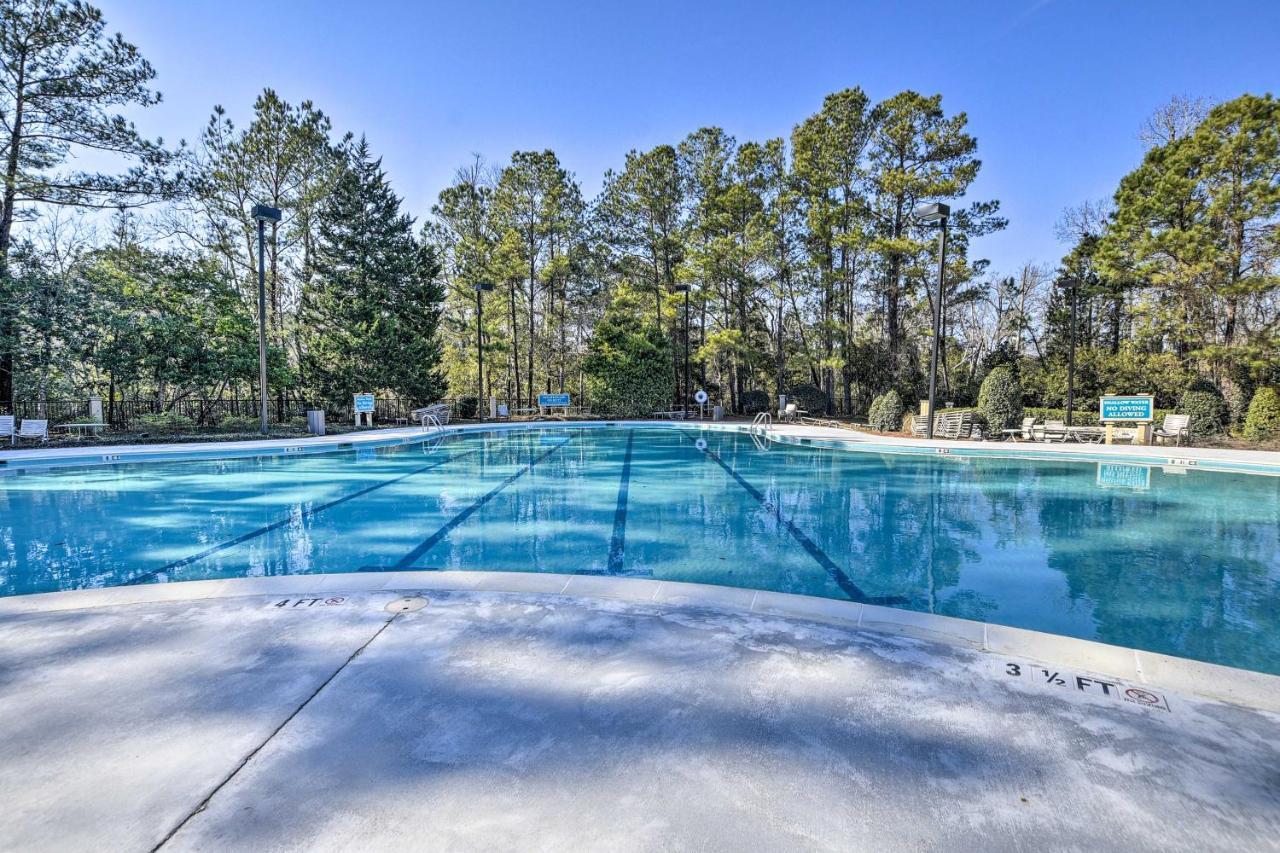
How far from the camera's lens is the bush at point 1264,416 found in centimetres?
1234

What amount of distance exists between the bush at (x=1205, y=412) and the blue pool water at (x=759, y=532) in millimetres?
4836

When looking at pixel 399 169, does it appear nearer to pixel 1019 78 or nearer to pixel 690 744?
pixel 1019 78

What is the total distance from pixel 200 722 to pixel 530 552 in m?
3.05

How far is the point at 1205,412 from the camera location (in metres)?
12.9

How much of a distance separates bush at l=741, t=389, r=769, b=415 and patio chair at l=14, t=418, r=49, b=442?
22.0m

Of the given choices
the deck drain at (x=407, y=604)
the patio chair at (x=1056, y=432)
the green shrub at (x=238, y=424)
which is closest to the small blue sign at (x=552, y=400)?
the green shrub at (x=238, y=424)

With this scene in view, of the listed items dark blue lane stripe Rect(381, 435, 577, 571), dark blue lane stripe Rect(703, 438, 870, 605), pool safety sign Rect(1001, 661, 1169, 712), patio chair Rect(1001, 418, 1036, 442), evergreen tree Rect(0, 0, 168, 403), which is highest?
evergreen tree Rect(0, 0, 168, 403)

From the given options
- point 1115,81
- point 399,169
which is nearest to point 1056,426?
point 1115,81

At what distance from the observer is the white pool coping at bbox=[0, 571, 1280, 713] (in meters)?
2.30

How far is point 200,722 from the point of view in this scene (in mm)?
1989

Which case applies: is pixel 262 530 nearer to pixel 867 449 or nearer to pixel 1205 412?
pixel 867 449

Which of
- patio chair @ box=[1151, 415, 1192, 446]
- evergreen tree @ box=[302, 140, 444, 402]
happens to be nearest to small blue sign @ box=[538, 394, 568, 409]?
evergreen tree @ box=[302, 140, 444, 402]

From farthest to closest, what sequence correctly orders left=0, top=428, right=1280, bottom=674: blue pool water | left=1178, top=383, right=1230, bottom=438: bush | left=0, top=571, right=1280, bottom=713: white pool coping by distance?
left=1178, top=383, right=1230, bottom=438: bush → left=0, top=428, right=1280, bottom=674: blue pool water → left=0, top=571, right=1280, bottom=713: white pool coping

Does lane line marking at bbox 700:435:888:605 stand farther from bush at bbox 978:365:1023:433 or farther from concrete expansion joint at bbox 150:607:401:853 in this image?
bush at bbox 978:365:1023:433
